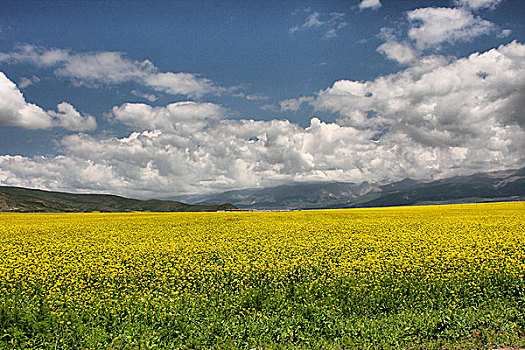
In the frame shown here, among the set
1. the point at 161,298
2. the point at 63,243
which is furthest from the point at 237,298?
the point at 63,243

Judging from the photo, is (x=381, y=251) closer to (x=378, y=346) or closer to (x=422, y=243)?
(x=422, y=243)

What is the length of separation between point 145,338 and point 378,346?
19.8 ft

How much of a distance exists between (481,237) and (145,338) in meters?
20.0

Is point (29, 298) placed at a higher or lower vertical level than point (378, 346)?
higher

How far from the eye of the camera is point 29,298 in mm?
10953

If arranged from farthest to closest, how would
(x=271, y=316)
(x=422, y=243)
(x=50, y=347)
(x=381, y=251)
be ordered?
(x=422, y=243), (x=381, y=251), (x=271, y=316), (x=50, y=347)

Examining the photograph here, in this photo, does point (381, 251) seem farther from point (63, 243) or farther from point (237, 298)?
point (63, 243)

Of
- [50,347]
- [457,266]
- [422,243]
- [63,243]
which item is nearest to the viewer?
[50,347]

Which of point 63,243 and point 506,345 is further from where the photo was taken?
point 63,243

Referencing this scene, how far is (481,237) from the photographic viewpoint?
19672mm

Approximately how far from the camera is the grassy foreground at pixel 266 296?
338 inches

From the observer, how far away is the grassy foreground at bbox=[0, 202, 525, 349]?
28.1 feet

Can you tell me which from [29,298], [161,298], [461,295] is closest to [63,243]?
[29,298]

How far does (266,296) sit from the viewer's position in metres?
11.2
